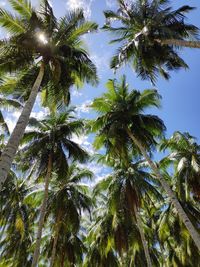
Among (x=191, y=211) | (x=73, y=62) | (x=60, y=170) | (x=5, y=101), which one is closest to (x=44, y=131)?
(x=60, y=170)

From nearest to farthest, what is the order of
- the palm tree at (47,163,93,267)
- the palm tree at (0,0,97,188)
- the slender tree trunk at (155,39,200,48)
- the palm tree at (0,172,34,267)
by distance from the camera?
the palm tree at (0,0,97,188) → the slender tree trunk at (155,39,200,48) → the palm tree at (47,163,93,267) → the palm tree at (0,172,34,267)

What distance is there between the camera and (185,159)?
19984 millimetres

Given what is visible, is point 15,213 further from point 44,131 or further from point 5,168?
point 5,168

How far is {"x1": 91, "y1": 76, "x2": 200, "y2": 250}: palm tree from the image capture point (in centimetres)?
1923

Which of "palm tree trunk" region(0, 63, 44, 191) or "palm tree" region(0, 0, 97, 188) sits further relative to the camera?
"palm tree" region(0, 0, 97, 188)

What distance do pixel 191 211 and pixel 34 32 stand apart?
55.5 feet

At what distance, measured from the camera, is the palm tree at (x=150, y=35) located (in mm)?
14369

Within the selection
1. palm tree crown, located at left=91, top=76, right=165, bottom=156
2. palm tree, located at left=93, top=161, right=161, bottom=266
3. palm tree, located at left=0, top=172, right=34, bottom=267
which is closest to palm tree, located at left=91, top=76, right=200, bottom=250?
palm tree crown, located at left=91, top=76, right=165, bottom=156

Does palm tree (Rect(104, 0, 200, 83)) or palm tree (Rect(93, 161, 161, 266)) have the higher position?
palm tree (Rect(104, 0, 200, 83))

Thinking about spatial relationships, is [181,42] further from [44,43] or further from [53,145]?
[53,145]

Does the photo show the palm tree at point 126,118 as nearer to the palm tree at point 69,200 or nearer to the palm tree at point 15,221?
the palm tree at point 69,200

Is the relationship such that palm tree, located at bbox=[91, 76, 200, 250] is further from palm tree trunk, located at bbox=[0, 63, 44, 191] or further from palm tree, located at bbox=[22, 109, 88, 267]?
palm tree trunk, located at bbox=[0, 63, 44, 191]

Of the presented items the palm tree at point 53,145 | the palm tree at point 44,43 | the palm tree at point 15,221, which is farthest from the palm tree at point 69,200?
the palm tree at point 44,43

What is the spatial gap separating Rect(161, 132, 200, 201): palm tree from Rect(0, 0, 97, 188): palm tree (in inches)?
372
